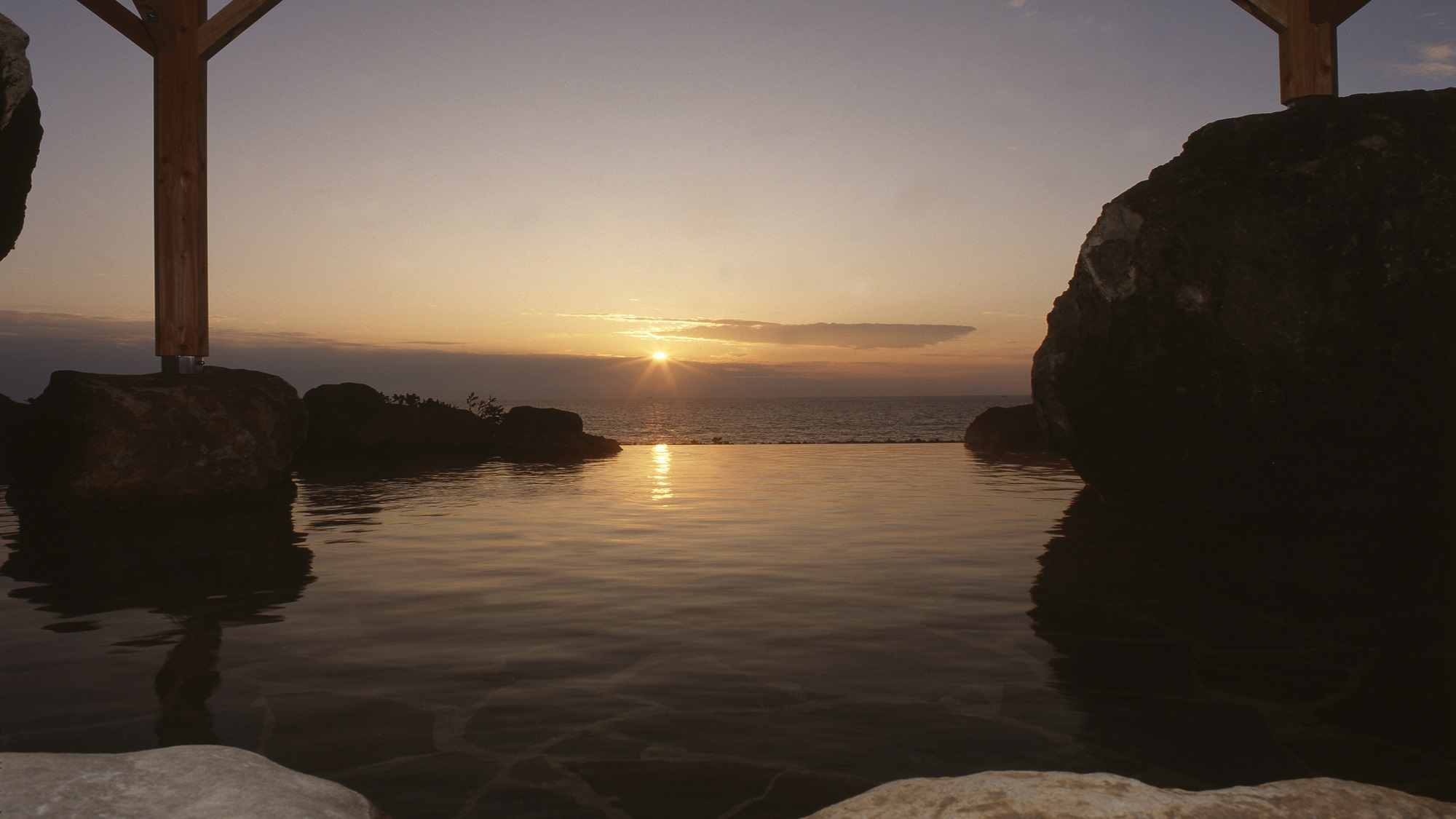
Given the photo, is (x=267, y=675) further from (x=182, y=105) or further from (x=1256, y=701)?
(x=182, y=105)

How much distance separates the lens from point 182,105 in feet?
32.3

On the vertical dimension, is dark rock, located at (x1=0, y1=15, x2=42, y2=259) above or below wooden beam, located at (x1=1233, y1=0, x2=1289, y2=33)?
below

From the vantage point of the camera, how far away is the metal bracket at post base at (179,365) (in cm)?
998

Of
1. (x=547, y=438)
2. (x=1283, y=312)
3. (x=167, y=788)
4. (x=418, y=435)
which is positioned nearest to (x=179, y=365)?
(x=418, y=435)

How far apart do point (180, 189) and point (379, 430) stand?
8877mm

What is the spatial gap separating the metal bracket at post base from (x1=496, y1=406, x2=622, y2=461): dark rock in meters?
8.97

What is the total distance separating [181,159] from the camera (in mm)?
9797

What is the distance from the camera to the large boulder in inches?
297

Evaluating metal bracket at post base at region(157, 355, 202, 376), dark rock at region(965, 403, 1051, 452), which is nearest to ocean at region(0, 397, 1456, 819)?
metal bracket at post base at region(157, 355, 202, 376)

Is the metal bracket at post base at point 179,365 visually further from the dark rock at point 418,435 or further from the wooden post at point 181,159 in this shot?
the dark rock at point 418,435

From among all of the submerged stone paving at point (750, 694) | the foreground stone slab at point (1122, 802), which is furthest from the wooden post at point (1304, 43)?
the foreground stone slab at point (1122, 802)

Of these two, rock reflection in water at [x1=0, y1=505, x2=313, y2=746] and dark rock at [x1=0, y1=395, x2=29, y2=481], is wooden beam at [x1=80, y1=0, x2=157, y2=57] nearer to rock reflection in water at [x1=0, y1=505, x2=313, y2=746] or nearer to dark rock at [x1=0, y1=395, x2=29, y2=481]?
rock reflection in water at [x1=0, y1=505, x2=313, y2=746]

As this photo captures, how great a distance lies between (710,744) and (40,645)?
134 inches

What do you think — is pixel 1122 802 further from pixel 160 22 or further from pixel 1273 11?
pixel 160 22
